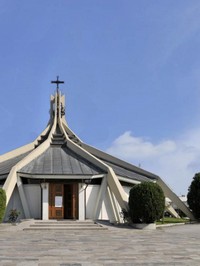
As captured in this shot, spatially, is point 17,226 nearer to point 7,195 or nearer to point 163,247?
point 7,195

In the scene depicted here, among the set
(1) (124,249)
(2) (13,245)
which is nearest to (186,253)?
(1) (124,249)

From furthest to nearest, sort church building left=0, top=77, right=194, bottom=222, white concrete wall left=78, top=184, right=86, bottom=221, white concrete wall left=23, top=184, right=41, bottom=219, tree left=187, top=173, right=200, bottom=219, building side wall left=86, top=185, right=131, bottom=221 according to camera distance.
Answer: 1. tree left=187, top=173, right=200, bottom=219
2. building side wall left=86, top=185, right=131, bottom=221
3. white concrete wall left=23, top=184, right=41, bottom=219
4. white concrete wall left=78, top=184, right=86, bottom=221
5. church building left=0, top=77, right=194, bottom=222

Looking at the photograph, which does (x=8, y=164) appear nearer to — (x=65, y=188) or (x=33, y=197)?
(x=33, y=197)

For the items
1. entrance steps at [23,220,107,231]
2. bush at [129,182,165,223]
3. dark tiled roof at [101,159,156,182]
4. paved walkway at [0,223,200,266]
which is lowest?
paved walkway at [0,223,200,266]

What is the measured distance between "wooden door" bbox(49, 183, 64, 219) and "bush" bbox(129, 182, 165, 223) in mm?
5141

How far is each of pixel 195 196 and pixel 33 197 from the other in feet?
35.7

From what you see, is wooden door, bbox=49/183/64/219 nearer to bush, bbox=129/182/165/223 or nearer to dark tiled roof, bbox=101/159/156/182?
dark tiled roof, bbox=101/159/156/182

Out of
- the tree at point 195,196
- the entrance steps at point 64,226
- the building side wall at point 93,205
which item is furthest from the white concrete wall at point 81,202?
the tree at point 195,196

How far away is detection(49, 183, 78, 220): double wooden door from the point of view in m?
23.3

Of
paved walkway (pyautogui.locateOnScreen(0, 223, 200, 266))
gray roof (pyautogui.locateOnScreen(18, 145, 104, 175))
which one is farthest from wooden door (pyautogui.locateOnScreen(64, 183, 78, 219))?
paved walkway (pyautogui.locateOnScreen(0, 223, 200, 266))

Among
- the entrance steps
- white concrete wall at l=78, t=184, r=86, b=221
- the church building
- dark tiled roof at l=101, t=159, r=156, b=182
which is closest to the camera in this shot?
the entrance steps

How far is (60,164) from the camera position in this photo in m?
25.0

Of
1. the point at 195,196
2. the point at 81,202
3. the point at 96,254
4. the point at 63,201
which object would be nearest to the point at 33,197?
the point at 63,201

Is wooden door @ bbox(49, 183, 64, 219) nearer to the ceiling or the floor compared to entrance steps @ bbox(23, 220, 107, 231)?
nearer to the ceiling
